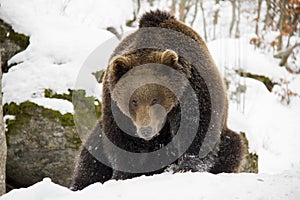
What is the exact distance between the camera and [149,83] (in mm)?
3682

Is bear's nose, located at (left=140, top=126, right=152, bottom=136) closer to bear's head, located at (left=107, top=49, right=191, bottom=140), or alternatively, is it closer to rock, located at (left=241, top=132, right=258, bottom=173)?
bear's head, located at (left=107, top=49, right=191, bottom=140)

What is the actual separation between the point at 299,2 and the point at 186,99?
8526mm

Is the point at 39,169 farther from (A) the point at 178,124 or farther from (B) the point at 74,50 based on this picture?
(A) the point at 178,124

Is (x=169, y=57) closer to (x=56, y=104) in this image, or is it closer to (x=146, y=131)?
(x=146, y=131)

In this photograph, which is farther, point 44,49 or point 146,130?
point 44,49

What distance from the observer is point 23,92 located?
619 centimetres

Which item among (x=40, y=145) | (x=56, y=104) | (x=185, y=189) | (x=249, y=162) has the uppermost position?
(x=185, y=189)

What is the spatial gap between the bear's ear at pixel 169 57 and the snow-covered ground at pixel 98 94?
3.77 feet

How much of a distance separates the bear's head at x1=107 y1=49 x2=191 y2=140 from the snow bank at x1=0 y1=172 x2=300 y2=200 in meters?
1.05

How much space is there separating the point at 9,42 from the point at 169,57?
3973 millimetres

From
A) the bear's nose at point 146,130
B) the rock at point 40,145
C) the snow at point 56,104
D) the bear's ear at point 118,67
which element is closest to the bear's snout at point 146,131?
the bear's nose at point 146,130

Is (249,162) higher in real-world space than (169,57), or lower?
lower

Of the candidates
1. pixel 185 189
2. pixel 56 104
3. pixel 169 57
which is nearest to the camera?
pixel 185 189

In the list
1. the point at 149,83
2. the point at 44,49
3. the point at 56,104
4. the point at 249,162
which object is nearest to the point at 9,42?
the point at 44,49
